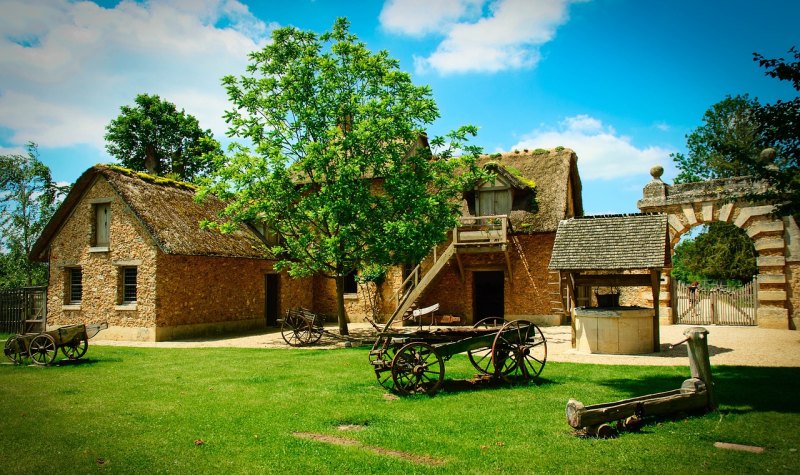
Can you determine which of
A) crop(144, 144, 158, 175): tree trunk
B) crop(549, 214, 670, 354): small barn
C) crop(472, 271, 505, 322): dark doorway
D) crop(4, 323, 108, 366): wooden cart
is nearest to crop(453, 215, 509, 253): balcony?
crop(472, 271, 505, 322): dark doorway

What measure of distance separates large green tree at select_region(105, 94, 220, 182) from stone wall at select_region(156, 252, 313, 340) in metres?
→ 14.1

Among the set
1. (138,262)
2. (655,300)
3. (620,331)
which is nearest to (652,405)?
(620,331)

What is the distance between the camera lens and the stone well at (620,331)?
1325 centimetres

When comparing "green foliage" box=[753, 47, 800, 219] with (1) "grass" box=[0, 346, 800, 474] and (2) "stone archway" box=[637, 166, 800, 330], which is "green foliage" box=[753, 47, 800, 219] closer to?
(1) "grass" box=[0, 346, 800, 474]

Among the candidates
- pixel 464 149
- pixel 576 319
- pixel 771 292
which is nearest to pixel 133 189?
pixel 464 149

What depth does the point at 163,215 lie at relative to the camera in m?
19.2

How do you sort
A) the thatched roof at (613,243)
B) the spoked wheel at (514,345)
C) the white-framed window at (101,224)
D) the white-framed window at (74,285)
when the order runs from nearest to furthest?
the spoked wheel at (514,345)
the thatched roof at (613,243)
the white-framed window at (101,224)
the white-framed window at (74,285)

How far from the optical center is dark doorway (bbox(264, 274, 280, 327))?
938 inches

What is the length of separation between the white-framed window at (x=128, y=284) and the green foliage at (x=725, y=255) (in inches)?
1197

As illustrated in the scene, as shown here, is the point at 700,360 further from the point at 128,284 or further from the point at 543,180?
the point at 128,284

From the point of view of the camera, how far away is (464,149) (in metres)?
17.3

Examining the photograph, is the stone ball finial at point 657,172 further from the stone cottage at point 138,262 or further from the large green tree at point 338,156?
the stone cottage at point 138,262

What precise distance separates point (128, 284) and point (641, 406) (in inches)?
697

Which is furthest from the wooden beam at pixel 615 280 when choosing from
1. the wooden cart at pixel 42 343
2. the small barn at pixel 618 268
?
the wooden cart at pixel 42 343
